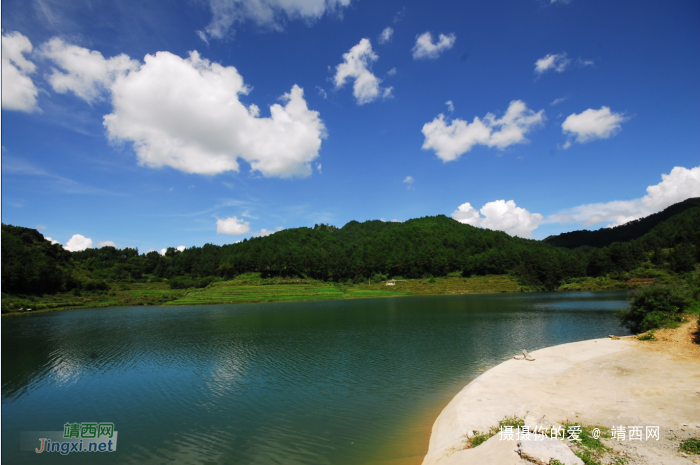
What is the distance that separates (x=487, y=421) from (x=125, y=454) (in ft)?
41.5

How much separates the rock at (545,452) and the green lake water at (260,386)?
4.12m

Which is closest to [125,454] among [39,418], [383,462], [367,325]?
[39,418]

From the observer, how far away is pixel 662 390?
1098cm

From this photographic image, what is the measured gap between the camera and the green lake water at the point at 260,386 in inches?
438

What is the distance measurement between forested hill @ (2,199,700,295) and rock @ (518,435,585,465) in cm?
10359

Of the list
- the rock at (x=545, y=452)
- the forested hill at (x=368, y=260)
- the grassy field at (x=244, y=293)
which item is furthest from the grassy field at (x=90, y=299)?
the rock at (x=545, y=452)

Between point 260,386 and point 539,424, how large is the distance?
13.9 m

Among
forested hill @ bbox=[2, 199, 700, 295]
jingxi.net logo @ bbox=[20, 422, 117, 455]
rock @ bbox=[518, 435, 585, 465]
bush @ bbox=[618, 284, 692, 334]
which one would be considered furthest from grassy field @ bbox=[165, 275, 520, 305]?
rock @ bbox=[518, 435, 585, 465]

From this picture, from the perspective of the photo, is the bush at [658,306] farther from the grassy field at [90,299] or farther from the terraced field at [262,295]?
the grassy field at [90,299]

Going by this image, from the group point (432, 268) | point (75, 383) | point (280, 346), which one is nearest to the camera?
point (75, 383)

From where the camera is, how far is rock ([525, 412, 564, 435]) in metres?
8.39

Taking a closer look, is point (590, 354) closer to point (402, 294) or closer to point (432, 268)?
point (402, 294)

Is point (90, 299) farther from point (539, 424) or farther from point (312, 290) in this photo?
point (539, 424)

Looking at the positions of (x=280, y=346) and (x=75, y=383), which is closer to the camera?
(x=75, y=383)
